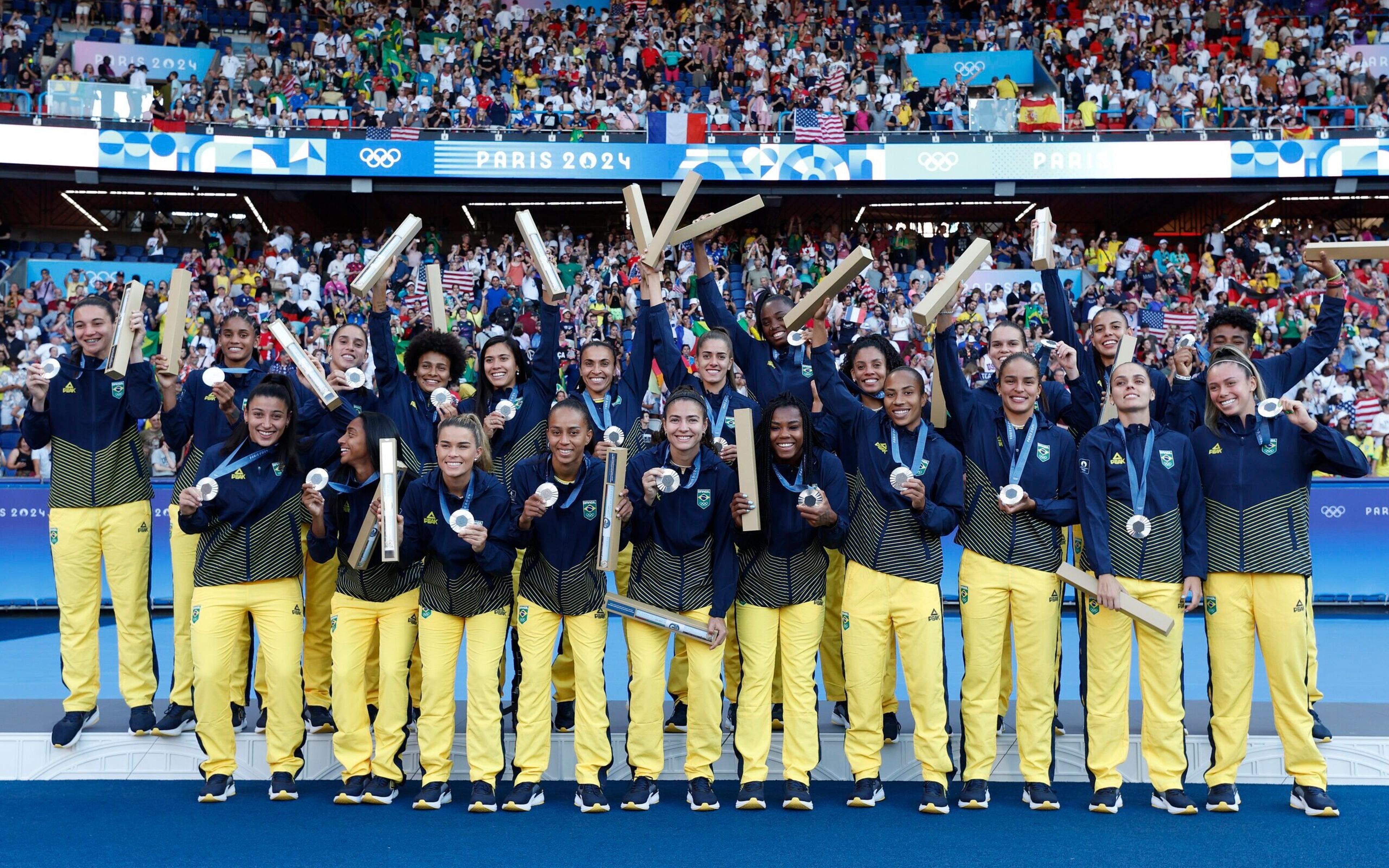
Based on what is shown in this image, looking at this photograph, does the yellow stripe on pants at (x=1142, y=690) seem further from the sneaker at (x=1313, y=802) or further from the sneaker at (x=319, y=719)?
the sneaker at (x=319, y=719)

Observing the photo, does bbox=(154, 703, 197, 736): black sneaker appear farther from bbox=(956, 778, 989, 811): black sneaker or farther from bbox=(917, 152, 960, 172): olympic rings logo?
bbox=(917, 152, 960, 172): olympic rings logo

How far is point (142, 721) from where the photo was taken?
6359mm

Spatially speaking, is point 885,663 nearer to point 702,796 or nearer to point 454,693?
point 702,796

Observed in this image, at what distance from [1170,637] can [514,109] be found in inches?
763

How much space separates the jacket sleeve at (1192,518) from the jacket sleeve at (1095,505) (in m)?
0.36

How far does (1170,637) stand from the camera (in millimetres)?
5660

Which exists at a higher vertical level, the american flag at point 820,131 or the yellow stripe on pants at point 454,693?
the american flag at point 820,131

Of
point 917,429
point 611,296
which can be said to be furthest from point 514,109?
point 917,429

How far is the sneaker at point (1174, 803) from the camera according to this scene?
18.3 ft

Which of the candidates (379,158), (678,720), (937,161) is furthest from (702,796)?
(379,158)

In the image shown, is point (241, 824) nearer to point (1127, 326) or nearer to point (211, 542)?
point (211, 542)

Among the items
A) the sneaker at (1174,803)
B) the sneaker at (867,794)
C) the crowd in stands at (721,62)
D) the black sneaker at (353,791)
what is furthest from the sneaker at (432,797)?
the crowd in stands at (721,62)

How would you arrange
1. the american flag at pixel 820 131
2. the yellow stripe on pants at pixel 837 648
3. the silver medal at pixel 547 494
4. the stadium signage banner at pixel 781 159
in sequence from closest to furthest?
the silver medal at pixel 547 494, the yellow stripe on pants at pixel 837 648, the stadium signage banner at pixel 781 159, the american flag at pixel 820 131

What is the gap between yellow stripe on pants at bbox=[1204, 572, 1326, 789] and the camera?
5590 mm
